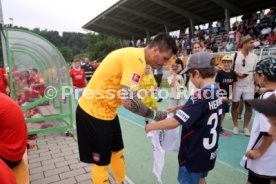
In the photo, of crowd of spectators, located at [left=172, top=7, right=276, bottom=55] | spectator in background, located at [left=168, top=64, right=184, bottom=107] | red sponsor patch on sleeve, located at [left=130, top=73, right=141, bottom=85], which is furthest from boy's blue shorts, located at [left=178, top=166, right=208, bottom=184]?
crowd of spectators, located at [left=172, top=7, right=276, bottom=55]

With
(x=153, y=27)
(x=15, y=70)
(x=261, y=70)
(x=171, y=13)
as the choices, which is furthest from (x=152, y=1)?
(x=261, y=70)

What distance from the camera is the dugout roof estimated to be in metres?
19.4

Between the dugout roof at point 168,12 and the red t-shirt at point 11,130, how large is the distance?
19.2m

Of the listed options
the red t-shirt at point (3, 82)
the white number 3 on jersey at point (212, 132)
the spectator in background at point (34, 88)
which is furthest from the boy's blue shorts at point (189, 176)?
the red t-shirt at point (3, 82)

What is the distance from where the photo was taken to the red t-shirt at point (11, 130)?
2393 mm

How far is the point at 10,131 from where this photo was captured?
2.50m

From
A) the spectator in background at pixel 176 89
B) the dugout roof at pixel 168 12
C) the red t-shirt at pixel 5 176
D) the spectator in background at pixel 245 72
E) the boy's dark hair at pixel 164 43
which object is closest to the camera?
the red t-shirt at pixel 5 176

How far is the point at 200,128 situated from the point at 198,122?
0.26 feet

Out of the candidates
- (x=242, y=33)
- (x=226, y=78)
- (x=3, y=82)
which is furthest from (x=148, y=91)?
(x=242, y=33)

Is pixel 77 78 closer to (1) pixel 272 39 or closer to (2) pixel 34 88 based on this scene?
(2) pixel 34 88

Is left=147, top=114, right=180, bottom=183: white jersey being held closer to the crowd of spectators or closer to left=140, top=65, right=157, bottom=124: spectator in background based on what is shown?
left=140, top=65, right=157, bottom=124: spectator in background

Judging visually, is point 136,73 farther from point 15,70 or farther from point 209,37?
point 209,37

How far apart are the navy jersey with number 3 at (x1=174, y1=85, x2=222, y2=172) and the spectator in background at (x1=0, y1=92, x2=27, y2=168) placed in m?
1.66

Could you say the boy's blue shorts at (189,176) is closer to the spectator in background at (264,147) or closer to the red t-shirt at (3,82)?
the spectator in background at (264,147)
